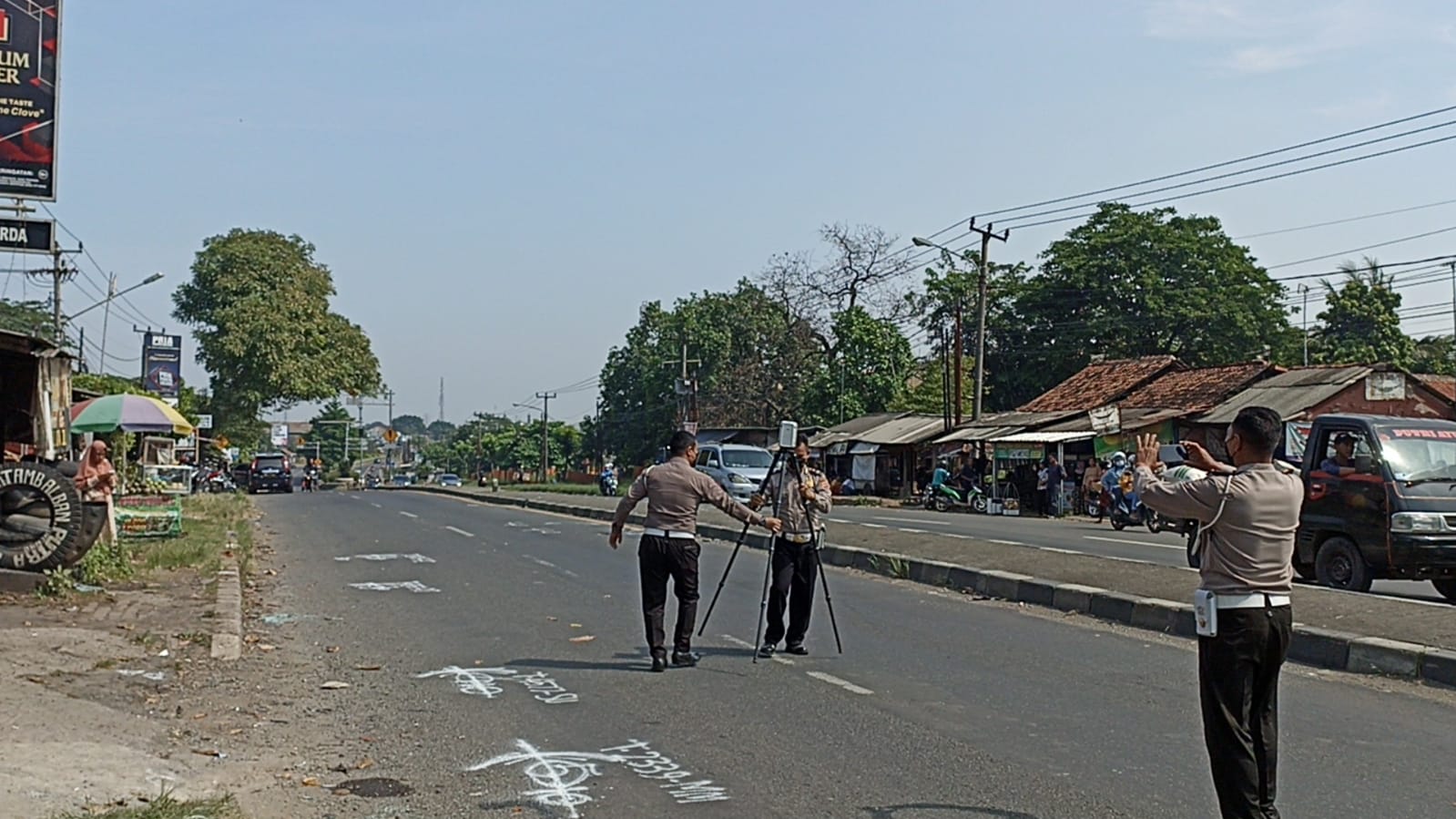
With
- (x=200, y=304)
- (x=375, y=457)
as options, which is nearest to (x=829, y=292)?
(x=200, y=304)

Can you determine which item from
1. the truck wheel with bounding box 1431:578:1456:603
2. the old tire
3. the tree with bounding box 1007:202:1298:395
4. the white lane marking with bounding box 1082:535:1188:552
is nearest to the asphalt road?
the old tire

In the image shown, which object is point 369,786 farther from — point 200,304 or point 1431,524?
point 200,304

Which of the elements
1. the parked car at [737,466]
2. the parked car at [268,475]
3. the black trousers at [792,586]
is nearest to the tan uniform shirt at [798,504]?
the black trousers at [792,586]

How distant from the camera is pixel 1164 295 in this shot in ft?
188

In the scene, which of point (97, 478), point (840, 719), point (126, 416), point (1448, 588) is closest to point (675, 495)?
point (840, 719)

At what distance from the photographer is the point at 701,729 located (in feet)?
27.0

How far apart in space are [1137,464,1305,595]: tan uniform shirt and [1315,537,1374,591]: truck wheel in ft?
31.2

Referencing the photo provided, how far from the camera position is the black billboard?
16094mm

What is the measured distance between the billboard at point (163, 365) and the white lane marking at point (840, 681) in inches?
1507

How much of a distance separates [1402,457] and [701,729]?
929cm

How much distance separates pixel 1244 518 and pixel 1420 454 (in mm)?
10019

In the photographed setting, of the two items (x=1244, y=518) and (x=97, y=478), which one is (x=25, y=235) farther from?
(x=1244, y=518)

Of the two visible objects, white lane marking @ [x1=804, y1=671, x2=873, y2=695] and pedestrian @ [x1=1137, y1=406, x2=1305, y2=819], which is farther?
white lane marking @ [x1=804, y1=671, x2=873, y2=695]

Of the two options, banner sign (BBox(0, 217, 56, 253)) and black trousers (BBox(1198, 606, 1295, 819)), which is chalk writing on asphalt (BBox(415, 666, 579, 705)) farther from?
banner sign (BBox(0, 217, 56, 253))
